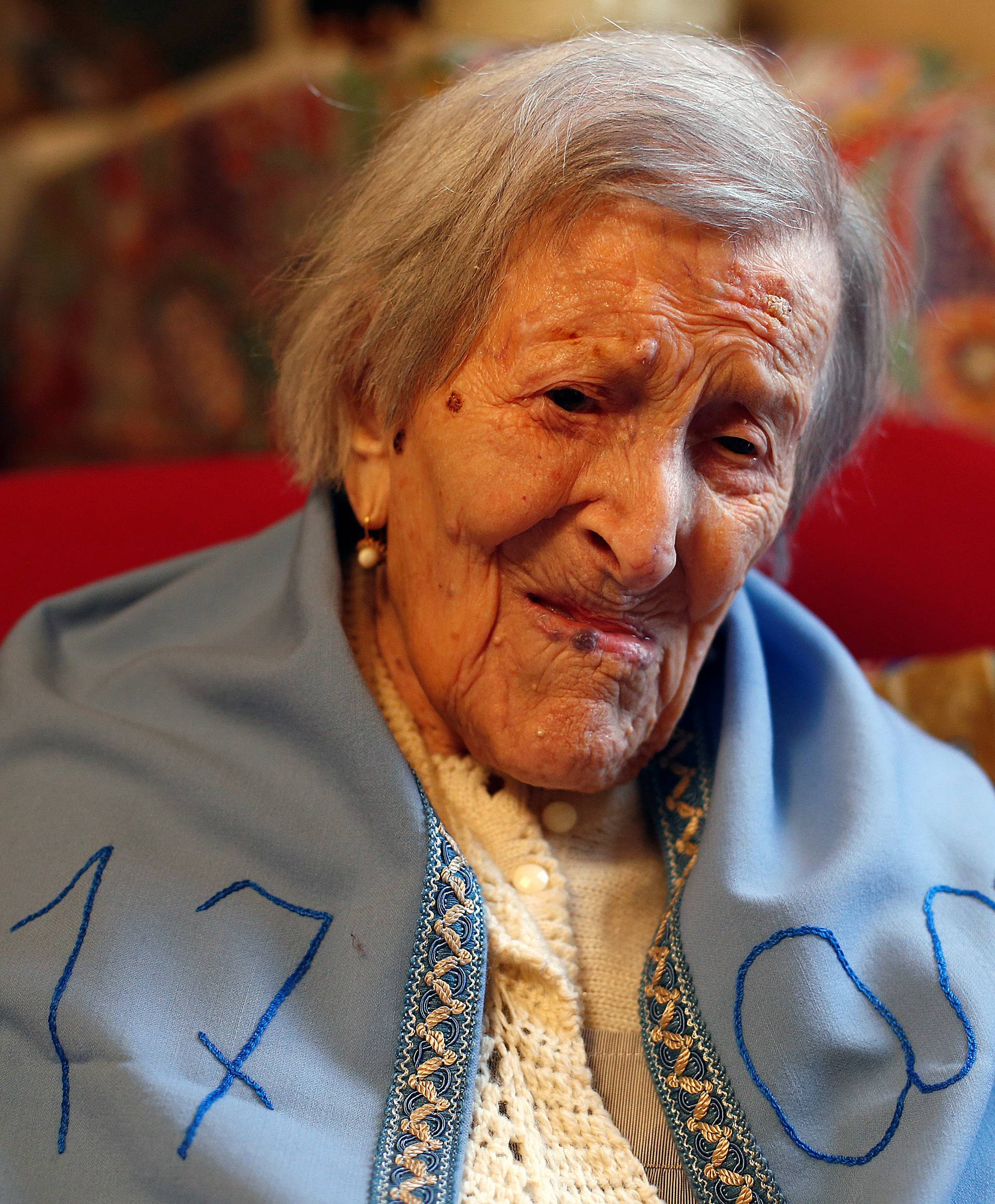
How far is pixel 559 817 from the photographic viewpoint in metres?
1.22

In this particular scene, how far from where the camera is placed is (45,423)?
3553 mm

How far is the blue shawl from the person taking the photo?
36.9 inches

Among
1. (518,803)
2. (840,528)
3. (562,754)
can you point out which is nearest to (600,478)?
(562,754)

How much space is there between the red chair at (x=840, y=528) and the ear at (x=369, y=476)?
0.53m

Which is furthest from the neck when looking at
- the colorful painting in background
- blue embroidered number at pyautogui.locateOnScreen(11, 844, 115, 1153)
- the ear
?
the colorful painting in background

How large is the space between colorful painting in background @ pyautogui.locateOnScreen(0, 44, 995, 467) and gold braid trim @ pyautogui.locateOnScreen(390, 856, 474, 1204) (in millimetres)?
1592

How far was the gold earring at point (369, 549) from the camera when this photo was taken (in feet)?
4.07

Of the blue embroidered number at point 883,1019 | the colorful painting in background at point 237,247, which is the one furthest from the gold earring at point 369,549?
the colorful painting in background at point 237,247

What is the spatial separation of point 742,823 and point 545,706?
0.27m

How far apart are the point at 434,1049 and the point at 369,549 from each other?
20.9 inches

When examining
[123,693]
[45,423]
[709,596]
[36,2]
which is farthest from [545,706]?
[36,2]

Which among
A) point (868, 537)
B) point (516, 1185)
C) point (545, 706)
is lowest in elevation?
point (516, 1185)

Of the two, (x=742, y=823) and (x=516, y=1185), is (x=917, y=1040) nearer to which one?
(x=742, y=823)

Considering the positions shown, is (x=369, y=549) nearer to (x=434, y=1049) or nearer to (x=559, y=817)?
(x=559, y=817)
